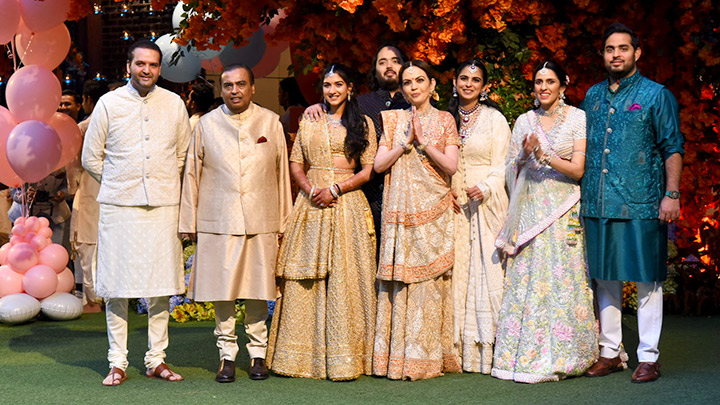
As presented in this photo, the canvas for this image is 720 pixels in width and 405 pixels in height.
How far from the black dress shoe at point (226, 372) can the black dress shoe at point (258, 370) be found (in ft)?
0.33

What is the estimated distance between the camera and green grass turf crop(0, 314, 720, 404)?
508 cm

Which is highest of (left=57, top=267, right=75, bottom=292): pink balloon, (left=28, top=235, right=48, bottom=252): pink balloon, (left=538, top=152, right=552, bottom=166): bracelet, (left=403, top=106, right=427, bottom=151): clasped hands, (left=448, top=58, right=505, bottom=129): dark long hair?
(left=448, top=58, right=505, bottom=129): dark long hair

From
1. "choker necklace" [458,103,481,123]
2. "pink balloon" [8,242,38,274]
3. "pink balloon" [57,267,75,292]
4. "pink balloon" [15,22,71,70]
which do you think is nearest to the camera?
"choker necklace" [458,103,481,123]

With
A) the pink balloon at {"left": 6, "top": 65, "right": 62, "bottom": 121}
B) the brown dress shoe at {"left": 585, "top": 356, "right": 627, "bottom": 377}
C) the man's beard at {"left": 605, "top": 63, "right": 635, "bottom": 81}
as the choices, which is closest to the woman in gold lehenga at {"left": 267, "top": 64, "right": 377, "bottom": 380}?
the brown dress shoe at {"left": 585, "top": 356, "right": 627, "bottom": 377}

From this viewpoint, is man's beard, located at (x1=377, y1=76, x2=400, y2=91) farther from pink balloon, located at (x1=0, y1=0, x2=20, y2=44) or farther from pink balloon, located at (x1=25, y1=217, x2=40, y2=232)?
pink balloon, located at (x1=25, y1=217, x2=40, y2=232)

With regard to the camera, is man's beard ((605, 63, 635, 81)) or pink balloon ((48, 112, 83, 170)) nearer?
man's beard ((605, 63, 635, 81))

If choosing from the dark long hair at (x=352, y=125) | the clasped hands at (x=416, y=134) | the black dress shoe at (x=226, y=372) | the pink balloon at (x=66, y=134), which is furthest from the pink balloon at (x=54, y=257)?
the clasped hands at (x=416, y=134)

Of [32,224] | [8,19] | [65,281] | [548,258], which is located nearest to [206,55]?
[8,19]

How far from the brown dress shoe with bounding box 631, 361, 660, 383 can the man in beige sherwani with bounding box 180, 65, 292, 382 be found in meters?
1.96

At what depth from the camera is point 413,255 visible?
554 centimetres

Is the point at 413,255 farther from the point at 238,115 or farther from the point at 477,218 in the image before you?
the point at 238,115

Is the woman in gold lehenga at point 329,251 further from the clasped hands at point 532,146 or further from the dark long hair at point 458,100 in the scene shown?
the clasped hands at point 532,146

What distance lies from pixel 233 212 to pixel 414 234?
3.23 feet

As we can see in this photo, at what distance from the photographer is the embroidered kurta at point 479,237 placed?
5648 mm
